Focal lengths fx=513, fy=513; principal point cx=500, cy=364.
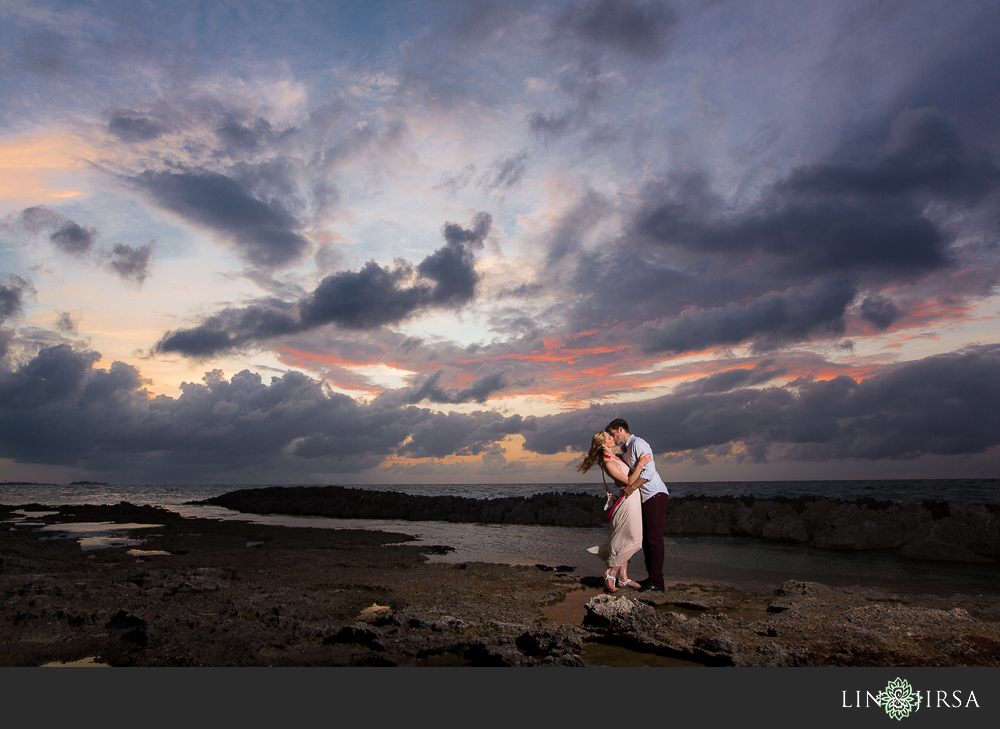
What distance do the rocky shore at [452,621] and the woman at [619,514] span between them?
46cm

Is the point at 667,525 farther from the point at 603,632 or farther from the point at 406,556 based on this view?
the point at 603,632

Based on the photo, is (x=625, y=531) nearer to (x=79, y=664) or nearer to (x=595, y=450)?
(x=595, y=450)

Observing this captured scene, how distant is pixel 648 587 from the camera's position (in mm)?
6871

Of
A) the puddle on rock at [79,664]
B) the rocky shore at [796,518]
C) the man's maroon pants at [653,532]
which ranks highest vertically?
the man's maroon pants at [653,532]

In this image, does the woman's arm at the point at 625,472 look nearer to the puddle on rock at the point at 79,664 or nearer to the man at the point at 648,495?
the man at the point at 648,495

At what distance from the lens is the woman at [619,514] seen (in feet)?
22.9

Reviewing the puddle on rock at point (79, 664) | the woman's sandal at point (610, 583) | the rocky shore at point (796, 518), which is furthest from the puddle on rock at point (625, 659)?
the rocky shore at point (796, 518)

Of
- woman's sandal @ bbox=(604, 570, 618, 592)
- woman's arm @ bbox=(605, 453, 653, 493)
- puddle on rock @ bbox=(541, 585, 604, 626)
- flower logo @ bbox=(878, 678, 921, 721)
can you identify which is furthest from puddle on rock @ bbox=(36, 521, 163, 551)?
flower logo @ bbox=(878, 678, 921, 721)

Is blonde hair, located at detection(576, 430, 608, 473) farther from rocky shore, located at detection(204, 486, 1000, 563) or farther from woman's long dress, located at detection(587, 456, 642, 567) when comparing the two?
rocky shore, located at detection(204, 486, 1000, 563)

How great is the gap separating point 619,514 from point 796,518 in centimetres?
1065

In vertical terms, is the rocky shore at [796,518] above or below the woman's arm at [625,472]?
below

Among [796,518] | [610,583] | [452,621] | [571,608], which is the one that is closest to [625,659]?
[452,621]

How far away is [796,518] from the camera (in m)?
14.9

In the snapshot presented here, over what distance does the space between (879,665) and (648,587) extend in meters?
3.32
